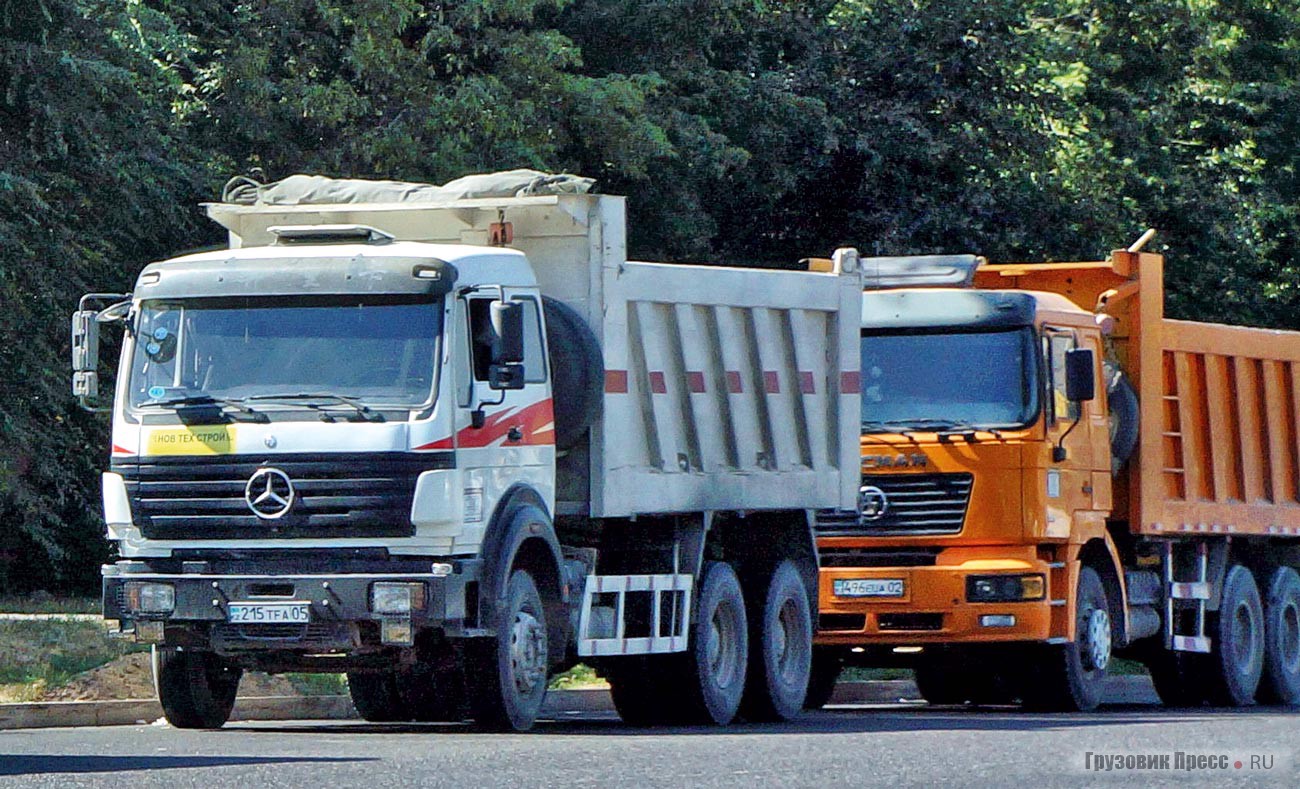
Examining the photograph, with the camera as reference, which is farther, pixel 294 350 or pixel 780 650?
pixel 780 650

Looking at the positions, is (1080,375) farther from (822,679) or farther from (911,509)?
(822,679)

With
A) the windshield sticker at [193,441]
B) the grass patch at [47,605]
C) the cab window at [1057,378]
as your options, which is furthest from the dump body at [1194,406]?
the grass patch at [47,605]

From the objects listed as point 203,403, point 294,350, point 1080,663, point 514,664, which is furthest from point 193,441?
point 1080,663

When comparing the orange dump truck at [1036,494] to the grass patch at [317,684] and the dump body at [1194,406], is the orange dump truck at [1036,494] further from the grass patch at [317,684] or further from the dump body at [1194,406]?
the grass patch at [317,684]

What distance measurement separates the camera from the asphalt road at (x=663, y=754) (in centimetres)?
1039

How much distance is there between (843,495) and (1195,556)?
4.08 meters

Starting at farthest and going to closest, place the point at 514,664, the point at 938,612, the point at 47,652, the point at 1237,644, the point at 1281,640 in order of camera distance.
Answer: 1. the point at 1281,640
2. the point at 1237,644
3. the point at 47,652
4. the point at 938,612
5. the point at 514,664

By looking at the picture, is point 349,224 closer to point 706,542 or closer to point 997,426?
point 706,542

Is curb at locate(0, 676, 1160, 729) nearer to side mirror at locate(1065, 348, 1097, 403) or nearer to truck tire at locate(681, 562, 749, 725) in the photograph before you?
truck tire at locate(681, 562, 749, 725)

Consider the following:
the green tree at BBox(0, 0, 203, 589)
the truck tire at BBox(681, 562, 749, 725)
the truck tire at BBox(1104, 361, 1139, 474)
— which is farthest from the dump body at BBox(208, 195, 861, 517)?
the green tree at BBox(0, 0, 203, 589)

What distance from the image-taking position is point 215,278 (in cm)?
1398

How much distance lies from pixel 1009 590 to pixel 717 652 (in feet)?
7.07

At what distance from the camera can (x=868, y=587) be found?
1728cm

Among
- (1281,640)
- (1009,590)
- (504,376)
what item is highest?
(504,376)
